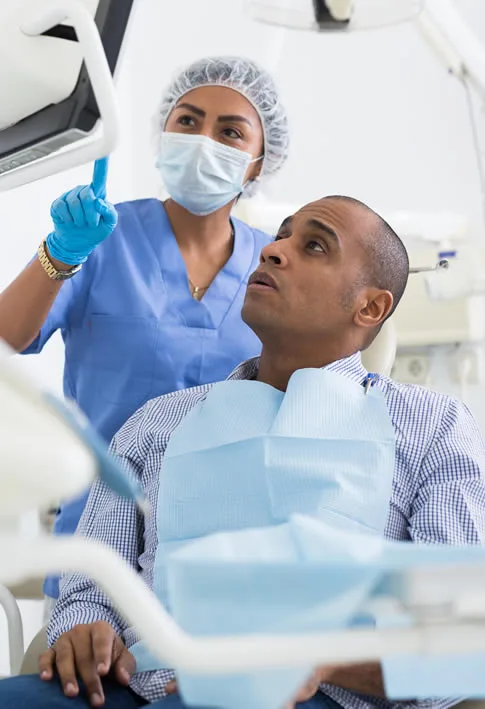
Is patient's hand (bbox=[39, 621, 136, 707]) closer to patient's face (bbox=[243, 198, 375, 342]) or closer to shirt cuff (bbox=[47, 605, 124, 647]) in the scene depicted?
shirt cuff (bbox=[47, 605, 124, 647])

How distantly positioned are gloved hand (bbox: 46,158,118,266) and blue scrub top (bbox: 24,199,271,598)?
1.31ft

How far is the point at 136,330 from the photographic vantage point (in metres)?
1.85

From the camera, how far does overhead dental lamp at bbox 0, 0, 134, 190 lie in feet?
3.15

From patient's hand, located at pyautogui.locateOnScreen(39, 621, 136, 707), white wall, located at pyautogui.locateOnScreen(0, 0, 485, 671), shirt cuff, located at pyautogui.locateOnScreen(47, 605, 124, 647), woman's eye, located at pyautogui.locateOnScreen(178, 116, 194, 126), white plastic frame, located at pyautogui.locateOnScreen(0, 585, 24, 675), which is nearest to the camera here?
patient's hand, located at pyautogui.locateOnScreen(39, 621, 136, 707)

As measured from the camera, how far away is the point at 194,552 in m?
0.66

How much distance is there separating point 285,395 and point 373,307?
0.92ft

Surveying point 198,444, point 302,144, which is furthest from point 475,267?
point 302,144

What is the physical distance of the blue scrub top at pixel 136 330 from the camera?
6.03ft

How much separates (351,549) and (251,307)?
89cm

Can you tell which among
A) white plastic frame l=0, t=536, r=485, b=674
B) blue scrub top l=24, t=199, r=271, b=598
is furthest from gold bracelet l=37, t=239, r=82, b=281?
white plastic frame l=0, t=536, r=485, b=674

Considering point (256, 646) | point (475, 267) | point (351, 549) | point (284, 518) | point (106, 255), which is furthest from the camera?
point (106, 255)

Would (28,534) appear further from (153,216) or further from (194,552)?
(153,216)

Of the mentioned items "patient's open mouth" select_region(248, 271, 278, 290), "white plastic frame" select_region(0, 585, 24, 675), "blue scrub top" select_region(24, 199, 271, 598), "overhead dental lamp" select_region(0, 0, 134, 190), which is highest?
"overhead dental lamp" select_region(0, 0, 134, 190)

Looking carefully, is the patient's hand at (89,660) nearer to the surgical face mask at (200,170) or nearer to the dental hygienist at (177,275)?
the dental hygienist at (177,275)
